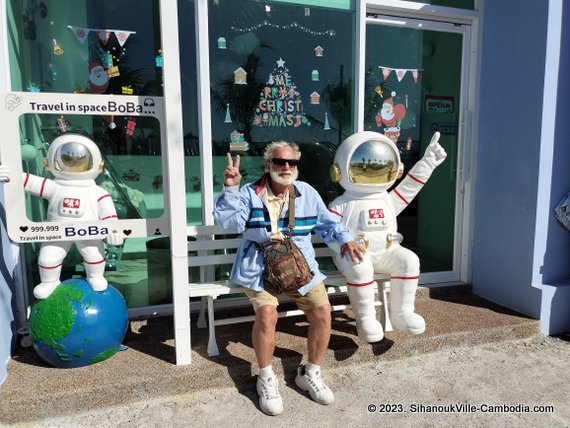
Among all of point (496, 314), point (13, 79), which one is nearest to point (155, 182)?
point (13, 79)

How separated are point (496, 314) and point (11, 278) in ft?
11.8

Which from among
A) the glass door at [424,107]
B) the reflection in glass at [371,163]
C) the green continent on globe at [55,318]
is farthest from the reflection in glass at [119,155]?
the glass door at [424,107]

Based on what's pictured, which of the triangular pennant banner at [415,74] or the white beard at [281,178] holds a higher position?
the triangular pennant banner at [415,74]

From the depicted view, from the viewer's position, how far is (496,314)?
3695 millimetres

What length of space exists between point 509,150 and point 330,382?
239 centimetres

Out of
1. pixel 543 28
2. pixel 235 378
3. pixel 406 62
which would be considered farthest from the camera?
pixel 406 62

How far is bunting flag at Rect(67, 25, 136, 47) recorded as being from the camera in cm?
323

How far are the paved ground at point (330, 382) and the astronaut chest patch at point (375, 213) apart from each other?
863mm

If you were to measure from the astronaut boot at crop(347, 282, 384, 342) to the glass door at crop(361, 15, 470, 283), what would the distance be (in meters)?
1.53

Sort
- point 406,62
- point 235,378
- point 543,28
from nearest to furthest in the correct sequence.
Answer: point 235,378 → point 543,28 → point 406,62

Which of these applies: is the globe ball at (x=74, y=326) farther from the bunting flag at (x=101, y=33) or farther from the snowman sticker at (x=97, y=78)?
the bunting flag at (x=101, y=33)

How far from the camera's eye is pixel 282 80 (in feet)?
12.4

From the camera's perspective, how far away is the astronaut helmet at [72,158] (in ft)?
9.16

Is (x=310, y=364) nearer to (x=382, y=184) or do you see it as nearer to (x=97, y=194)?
(x=382, y=184)
